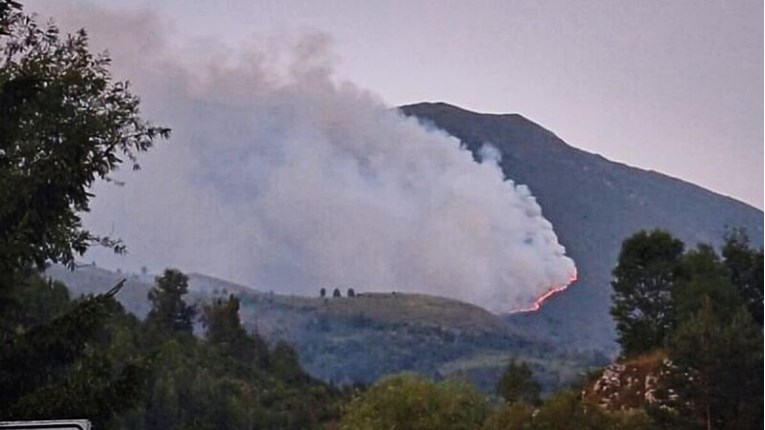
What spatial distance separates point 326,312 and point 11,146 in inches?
41.9

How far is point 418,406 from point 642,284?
0.80 metres

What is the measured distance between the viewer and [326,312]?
153 inches

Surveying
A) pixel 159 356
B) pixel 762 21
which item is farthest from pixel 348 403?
pixel 762 21

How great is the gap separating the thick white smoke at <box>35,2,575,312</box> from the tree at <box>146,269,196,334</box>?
0.06 metres

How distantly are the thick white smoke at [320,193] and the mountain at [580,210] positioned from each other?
52 millimetres

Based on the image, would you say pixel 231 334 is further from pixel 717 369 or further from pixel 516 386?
pixel 717 369

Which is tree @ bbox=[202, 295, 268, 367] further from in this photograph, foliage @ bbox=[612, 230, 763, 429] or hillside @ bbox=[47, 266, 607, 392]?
foliage @ bbox=[612, 230, 763, 429]

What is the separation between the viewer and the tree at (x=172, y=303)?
3.71m

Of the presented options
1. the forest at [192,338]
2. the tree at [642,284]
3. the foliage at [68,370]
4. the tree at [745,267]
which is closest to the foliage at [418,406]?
the forest at [192,338]

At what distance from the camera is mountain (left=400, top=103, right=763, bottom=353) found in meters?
3.92

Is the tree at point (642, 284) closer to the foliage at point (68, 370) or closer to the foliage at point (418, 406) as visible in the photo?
the foliage at point (418, 406)

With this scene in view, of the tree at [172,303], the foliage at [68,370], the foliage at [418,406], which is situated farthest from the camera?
the foliage at [418,406]

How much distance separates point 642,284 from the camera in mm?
3939

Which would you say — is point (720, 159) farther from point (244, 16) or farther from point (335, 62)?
point (244, 16)
